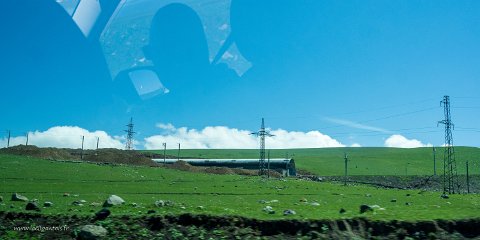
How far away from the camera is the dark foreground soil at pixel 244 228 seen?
17.7 metres

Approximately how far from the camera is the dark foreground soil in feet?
57.9

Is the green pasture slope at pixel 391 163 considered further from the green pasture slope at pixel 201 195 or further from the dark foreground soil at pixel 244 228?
the dark foreground soil at pixel 244 228

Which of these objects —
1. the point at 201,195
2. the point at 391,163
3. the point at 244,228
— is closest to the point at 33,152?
the point at 201,195

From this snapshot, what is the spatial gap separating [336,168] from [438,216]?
5287 inches

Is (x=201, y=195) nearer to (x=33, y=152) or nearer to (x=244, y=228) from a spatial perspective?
(x=244, y=228)

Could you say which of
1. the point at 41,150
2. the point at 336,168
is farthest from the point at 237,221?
the point at 336,168

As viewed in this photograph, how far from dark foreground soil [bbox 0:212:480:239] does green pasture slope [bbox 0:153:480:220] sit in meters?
0.73

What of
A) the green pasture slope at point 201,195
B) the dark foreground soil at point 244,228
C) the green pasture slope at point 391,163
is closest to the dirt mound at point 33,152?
the green pasture slope at point 201,195

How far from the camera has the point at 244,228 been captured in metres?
18.1

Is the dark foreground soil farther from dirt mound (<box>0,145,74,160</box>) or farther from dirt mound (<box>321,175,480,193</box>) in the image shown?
dirt mound (<box>0,145,74,160</box>)

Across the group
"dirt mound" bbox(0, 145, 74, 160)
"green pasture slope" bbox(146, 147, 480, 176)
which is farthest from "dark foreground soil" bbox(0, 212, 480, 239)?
"green pasture slope" bbox(146, 147, 480, 176)

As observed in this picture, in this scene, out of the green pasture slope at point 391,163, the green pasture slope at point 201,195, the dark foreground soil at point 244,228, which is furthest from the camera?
the green pasture slope at point 391,163

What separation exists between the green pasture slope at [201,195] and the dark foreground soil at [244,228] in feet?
2.38

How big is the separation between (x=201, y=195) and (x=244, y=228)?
22892mm
